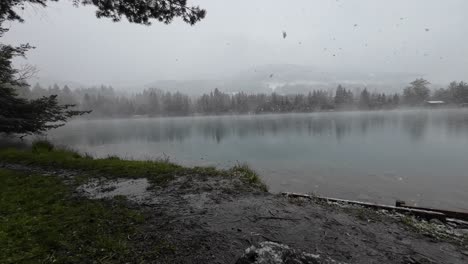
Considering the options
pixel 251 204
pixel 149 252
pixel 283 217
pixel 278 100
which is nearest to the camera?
pixel 149 252

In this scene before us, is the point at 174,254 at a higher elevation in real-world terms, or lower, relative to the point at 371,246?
higher

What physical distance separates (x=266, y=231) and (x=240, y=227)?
49cm

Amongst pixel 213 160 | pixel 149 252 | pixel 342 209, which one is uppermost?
pixel 149 252

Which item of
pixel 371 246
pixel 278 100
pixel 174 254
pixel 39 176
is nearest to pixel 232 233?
pixel 174 254

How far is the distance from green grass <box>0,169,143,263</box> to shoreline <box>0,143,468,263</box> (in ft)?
0.14

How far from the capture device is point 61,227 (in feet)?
14.1

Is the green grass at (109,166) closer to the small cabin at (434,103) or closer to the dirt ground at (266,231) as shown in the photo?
the dirt ground at (266,231)

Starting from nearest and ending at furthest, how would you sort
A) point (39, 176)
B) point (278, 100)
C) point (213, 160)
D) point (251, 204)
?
point (251, 204), point (39, 176), point (213, 160), point (278, 100)

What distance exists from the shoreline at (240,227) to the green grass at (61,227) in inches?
1.7

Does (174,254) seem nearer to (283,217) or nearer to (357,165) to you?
(283,217)

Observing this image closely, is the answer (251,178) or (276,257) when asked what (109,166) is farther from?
(276,257)

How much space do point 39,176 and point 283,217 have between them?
772cm

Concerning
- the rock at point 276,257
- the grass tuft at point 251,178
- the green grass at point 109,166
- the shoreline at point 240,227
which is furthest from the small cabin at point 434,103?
the rock at point 276,257

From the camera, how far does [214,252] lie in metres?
3.84
